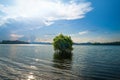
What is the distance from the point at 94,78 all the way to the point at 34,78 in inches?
618

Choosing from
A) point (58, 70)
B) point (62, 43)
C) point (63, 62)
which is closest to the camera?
point (58, 70)

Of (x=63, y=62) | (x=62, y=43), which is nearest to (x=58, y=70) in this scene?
(x=63, y=62)

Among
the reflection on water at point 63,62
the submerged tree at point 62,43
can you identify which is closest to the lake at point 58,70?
the reflection on water at point 63,62

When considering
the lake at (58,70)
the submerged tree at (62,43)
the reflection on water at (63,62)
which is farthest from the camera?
the submerged tree at (62,43)

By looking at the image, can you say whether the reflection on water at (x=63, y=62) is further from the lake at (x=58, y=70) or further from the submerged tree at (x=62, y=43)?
the submerged tree at (x=62, y=43)

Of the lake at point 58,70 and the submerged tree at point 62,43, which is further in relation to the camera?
the submerged tree at point 62,43

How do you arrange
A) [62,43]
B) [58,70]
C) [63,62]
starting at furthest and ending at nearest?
[62,43]
[63,62]
[58,70]

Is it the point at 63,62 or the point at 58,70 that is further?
the point at 63,62

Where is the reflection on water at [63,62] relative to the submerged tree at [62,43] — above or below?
below

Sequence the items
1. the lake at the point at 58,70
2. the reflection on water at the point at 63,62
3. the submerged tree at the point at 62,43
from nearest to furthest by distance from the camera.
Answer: the lake at the point at 58,70, the reflection on water at the point at 63,62, the submerged tree at the point at 62,43

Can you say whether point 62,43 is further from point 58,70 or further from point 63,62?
point 58,70

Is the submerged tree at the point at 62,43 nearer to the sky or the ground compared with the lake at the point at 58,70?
nearer to the sky

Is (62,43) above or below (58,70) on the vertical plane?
above

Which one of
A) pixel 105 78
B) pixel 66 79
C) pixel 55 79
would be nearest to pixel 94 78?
pixel 105 78
